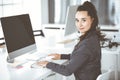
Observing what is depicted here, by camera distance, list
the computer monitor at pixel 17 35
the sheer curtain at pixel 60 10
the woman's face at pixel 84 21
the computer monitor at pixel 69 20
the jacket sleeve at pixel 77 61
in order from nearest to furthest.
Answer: the jacket sleeve at pixel 77 61
the woman's face at pixel 84 21
the computer monitor at pixel 17 35
the computer monitor at pixel 69 20
the sheer curtain at pixel 60 10

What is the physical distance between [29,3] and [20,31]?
2839mm

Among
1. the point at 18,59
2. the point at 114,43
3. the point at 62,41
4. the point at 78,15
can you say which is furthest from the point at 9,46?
the point at 114,43

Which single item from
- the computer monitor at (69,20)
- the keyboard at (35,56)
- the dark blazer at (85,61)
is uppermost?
the computer monitor at (69,20)

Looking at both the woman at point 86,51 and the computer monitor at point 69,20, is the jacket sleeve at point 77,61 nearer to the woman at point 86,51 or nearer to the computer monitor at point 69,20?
the woman at point 86,51

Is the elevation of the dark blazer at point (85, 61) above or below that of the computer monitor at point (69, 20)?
below

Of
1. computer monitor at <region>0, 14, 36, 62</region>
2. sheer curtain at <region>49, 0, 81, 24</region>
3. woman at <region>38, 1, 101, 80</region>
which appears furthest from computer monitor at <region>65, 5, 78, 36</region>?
sheer curtain at <region>49, 0, 81, 24</region>

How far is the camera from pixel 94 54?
1920 mm

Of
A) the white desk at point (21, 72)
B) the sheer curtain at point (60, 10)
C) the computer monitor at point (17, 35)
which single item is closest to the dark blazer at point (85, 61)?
the white desk at point (21, 72)

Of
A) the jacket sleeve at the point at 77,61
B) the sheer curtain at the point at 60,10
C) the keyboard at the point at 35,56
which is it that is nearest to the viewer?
the jacket sleeve at the point at 77,61

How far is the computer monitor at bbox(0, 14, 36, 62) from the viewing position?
213cm

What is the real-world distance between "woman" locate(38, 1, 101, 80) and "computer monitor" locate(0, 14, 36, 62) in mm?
363

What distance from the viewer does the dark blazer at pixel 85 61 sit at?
1860mm

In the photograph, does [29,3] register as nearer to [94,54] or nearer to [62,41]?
[62,41]

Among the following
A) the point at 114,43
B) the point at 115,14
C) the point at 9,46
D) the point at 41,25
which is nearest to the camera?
the point at 9,46
